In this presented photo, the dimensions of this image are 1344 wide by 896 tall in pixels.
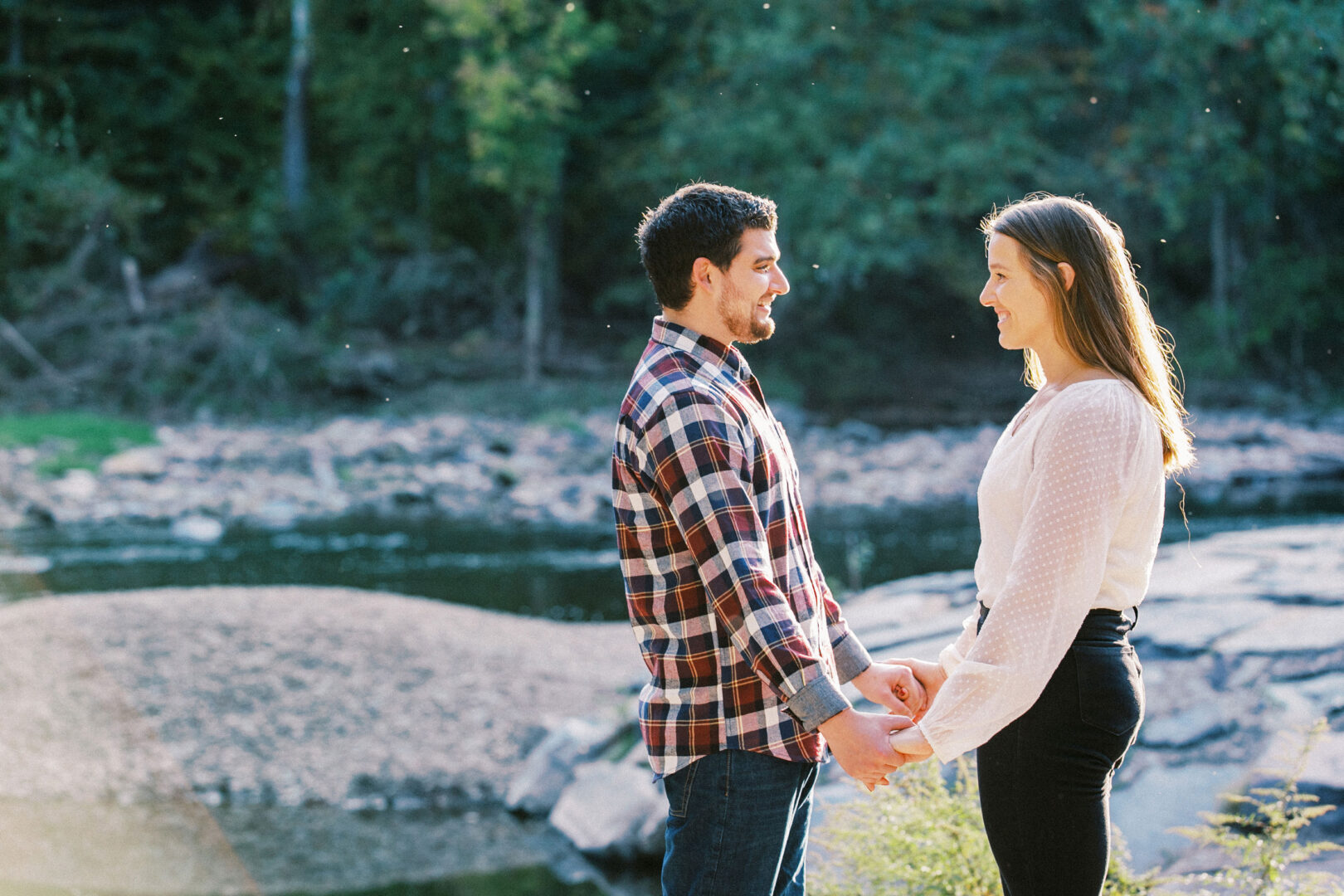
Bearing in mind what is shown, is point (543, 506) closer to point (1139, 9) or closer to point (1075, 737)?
point (1139, 9)

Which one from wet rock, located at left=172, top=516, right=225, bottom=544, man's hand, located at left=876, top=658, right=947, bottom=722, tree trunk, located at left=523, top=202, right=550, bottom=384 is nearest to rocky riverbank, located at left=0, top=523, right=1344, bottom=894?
man's hand, located at left=876, top=658, right=947, bottom=722

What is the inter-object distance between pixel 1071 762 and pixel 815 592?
478 millimetres

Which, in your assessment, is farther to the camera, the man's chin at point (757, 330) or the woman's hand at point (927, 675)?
the woman's hand at point (927, 675)

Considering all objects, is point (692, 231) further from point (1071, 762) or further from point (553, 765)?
point (553, 765)

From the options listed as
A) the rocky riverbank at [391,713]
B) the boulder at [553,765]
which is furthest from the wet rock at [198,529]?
the boulder at [553,765]

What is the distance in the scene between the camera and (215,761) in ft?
16.5

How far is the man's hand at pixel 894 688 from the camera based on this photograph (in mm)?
2021

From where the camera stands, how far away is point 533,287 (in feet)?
63.8

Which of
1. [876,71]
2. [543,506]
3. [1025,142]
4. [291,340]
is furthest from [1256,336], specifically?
[291,340]

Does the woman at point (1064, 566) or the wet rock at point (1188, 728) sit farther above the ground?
the woman at point (1064, 566)

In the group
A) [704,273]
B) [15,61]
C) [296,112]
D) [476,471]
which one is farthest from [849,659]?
[15,61]

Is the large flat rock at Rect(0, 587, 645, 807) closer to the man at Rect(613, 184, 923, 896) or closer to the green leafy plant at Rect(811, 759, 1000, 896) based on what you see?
the green leafy plant at Rect(811, 759, 1000, 896)

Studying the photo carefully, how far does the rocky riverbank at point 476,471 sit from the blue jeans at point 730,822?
9975 millimetres

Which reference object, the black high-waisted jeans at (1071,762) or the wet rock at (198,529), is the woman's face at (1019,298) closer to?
→ the black high-waisted jeans at (1071,762)
